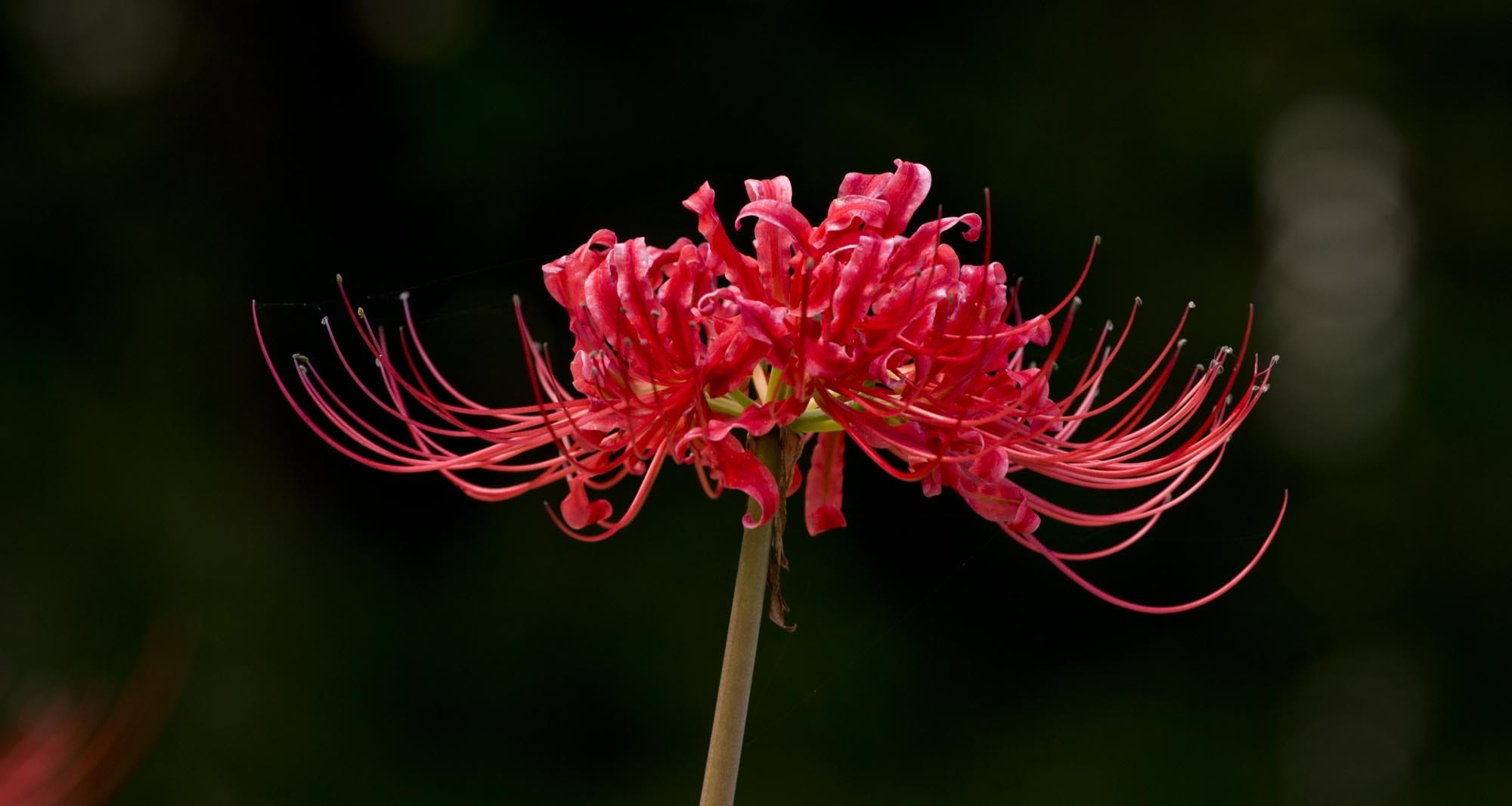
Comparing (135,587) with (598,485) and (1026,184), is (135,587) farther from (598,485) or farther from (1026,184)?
(598,485)

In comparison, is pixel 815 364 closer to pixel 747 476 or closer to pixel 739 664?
pixel 747 476

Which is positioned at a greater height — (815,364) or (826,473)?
(815,364)

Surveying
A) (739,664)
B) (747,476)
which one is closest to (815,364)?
(747,476)

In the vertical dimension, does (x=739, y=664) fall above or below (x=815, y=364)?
below

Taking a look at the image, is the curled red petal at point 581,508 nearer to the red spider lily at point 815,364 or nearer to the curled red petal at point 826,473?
the red spider lily at point 815,364

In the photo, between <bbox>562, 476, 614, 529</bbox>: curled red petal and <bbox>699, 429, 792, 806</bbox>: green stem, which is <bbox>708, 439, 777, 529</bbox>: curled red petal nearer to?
<bbox>699, 429, 792, 806</bbox>: green stem

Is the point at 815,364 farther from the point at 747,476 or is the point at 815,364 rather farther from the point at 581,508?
the point at 581,508

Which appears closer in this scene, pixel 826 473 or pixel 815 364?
pixel 815 364

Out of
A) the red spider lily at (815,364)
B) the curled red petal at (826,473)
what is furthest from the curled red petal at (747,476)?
the curled red petal at (826,473)
